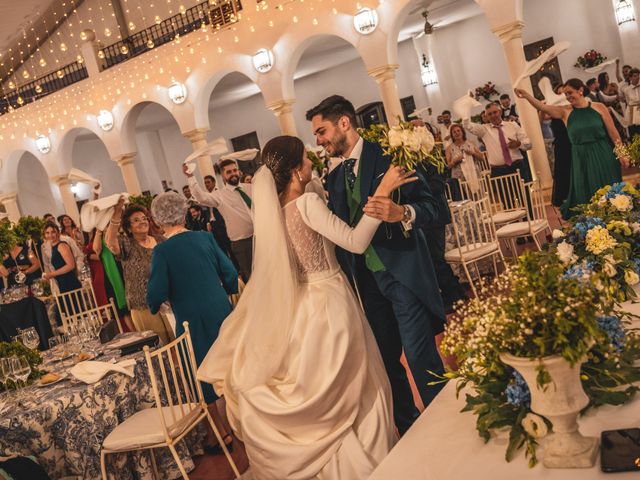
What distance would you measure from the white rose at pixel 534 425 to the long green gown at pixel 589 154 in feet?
15.9

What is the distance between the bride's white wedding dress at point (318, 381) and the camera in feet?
9.73

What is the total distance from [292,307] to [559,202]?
15.3 ft

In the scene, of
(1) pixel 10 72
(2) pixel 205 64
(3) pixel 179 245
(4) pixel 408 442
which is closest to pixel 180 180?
(1) pixel 10 72

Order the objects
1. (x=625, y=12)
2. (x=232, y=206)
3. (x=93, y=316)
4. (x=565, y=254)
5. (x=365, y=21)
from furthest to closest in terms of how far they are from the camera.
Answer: (x=625, y=12)
(x=365, y=21)
(x=232, y=206)
(x=93, y=316)
(x=565, y=254)

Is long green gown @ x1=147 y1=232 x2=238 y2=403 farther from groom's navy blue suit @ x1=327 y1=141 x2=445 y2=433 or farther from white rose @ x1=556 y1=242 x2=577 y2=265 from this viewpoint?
white rose @ x1=556 y1=242 x2=577 y2=265

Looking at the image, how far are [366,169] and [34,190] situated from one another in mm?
19489

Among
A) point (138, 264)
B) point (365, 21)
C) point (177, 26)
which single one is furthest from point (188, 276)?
point (177, 26)

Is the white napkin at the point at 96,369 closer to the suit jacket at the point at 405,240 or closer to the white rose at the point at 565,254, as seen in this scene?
the suit jacket at the point at 405,240

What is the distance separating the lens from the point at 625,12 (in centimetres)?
1237

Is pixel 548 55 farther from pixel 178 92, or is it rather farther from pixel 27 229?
pixel 178 92

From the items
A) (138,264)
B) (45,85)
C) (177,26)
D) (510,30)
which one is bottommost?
(138,264)

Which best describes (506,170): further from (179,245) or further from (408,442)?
(408,442)

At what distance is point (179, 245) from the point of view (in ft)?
13.7

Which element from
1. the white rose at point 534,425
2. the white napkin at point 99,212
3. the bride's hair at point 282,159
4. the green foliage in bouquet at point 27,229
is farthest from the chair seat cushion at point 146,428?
the green foliage in bouquet at point 27,229
